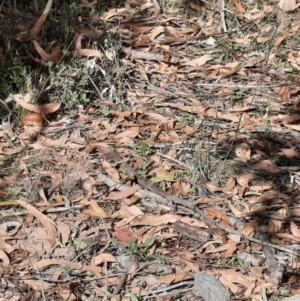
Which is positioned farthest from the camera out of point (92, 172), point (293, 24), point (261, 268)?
point (293, 24)

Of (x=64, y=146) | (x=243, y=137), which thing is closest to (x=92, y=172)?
(x=64, y=146)

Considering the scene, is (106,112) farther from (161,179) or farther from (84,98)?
(161,179)

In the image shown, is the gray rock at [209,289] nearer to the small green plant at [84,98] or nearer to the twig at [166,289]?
the twig at [166,289]

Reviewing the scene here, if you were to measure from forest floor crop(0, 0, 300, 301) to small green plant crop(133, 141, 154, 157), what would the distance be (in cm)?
1

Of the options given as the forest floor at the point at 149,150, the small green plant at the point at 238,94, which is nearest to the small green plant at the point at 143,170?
the forest floor at the point at 149,150

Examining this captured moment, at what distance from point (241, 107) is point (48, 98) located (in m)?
1.17

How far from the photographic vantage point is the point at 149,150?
3.67m

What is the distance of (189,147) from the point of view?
3.68m

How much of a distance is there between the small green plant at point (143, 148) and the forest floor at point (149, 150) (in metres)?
0.01

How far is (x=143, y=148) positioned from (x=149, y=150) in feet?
0.15

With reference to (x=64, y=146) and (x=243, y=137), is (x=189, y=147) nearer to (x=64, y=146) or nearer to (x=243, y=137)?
(x=243, y=137)

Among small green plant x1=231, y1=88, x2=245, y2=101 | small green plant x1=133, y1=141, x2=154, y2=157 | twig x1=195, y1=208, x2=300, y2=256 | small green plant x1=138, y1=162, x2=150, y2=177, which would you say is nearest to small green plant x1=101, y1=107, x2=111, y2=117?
small green plant x1=133, y1=141, x2=154, y2=157

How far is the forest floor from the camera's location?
2.99 meters

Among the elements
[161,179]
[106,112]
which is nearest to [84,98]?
[106,112]
